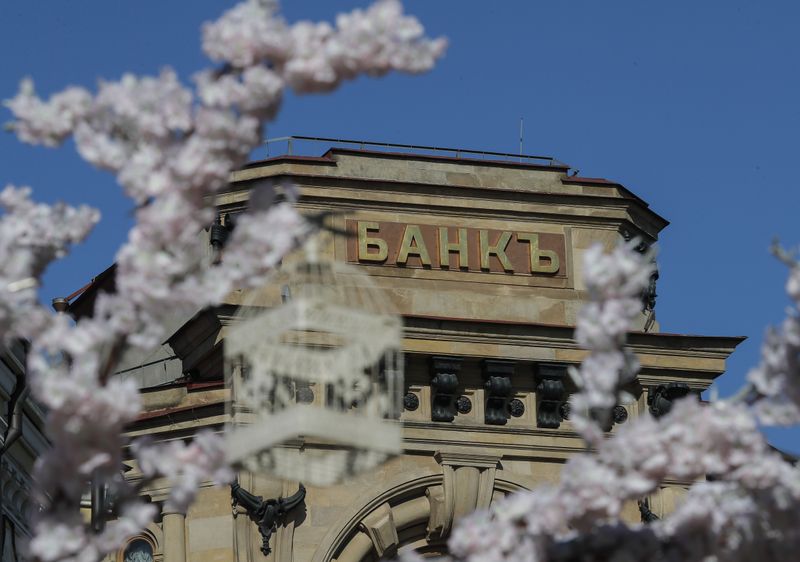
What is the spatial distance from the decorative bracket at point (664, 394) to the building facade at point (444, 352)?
26 mm

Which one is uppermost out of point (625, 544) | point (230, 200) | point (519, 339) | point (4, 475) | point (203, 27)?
point (230, 200)

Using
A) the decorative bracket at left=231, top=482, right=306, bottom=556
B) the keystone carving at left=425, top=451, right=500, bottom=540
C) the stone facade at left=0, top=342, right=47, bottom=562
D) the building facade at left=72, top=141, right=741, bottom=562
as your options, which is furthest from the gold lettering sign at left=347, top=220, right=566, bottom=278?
the stone facade at left=0, top=342, right=47, bottom=562

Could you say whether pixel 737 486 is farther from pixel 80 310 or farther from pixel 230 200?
pixel 80 310

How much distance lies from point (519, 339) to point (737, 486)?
21926 millimetres

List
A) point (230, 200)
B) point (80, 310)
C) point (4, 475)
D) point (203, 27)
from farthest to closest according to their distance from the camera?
point (80, 310), point (230, 200), point (4, 475), point (203, 27)

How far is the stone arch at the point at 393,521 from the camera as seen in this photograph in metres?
39.0

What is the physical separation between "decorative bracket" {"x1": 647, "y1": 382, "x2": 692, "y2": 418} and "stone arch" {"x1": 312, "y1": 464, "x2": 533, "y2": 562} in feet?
9.89

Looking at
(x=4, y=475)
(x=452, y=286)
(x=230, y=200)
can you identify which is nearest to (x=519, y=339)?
(x=452, y=286)

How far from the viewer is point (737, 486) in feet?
61.4

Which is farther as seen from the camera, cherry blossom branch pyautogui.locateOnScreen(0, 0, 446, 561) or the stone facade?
the stone facade

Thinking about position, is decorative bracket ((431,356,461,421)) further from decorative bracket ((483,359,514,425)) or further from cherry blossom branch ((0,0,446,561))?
cherry blossom branch ((0,0,446,561))

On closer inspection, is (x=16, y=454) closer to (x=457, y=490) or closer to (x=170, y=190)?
(x=457, y=490)

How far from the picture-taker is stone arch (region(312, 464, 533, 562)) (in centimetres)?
3903

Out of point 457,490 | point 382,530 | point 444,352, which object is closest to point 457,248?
point 444,352
